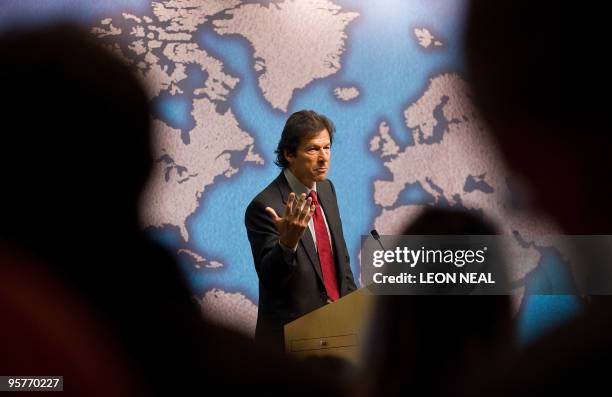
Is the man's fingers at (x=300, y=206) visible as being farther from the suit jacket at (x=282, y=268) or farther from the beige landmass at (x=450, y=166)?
the beige landmass at (x=450, y=166)

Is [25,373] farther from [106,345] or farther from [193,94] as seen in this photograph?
[193,94]

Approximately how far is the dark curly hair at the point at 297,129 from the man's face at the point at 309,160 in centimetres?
1

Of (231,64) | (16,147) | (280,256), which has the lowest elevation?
(280,256)

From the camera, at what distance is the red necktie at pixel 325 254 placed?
7.61 feet

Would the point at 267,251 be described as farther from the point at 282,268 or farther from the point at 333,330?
the point at 333,330


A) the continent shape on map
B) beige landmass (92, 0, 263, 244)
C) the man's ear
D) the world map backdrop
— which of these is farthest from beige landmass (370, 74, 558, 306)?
beige landmass (92, 0, 263, 244)

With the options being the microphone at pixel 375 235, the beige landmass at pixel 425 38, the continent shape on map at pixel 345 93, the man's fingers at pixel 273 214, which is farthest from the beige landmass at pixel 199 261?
the beige landmass at pixel 425 38

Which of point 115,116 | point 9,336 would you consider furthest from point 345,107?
point 9,336

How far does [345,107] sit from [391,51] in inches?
8.0

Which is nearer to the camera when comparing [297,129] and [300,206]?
[300,206]

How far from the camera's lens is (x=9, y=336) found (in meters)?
2.34

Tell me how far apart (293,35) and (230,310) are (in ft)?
2.50

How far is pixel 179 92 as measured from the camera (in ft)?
7.93

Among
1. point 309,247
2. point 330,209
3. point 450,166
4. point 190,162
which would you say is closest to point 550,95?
point 450,166
